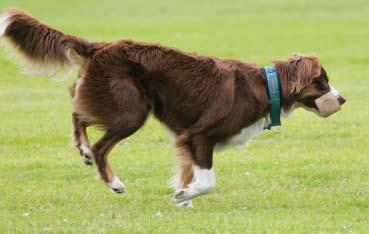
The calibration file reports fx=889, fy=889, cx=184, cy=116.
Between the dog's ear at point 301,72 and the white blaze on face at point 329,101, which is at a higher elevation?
the dog's ear at point 301,72

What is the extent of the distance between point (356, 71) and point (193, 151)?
13242 mm

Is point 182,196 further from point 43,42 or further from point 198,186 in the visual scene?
point 43,42

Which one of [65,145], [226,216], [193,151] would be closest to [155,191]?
[193,151]

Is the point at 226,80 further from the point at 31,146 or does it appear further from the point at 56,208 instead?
the point at 31,146

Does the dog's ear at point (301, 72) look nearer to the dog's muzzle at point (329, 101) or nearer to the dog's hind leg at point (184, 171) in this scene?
the dog's muzzle at point (329, 101)

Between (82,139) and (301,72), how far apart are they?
2265 mm

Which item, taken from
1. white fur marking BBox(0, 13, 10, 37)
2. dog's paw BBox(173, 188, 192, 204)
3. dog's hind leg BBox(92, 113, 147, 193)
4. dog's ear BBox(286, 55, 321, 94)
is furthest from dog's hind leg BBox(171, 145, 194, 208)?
white fur marking BBox(0, 13, 10, 37)

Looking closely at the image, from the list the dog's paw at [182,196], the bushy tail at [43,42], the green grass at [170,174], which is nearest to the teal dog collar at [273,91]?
the green grass at [170,174]

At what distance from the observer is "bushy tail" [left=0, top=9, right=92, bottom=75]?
27.5 feet

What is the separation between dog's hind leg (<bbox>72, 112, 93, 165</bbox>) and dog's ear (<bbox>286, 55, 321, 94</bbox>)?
2.08 meters

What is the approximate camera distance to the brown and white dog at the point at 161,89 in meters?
8.34

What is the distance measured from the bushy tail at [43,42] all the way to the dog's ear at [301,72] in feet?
6.45

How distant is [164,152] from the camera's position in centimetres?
1183

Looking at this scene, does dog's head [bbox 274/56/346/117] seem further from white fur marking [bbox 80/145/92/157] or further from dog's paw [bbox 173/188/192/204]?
white fur marking [bbox 80/145/92/157]
